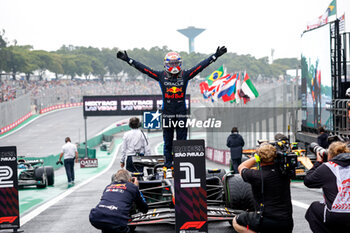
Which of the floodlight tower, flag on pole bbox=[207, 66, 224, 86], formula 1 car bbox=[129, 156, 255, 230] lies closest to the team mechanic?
formula 1 car bbox=[129, 156, 255, 230]

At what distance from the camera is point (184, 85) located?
8594 millimetres

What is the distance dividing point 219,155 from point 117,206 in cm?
2586

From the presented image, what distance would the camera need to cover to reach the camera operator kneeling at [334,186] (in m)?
5.43

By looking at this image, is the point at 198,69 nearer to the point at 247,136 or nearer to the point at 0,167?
the point at 0,167

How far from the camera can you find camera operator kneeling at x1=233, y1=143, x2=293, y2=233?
18.8 feet

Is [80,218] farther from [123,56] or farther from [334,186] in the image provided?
[334,186]

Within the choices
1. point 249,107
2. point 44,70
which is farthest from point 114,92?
point 249,107

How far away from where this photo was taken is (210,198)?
320 inches

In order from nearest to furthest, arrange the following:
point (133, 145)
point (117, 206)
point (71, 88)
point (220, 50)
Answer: point (117, 206) → point (220, 50) → point (133, 145) → point (71, 88)

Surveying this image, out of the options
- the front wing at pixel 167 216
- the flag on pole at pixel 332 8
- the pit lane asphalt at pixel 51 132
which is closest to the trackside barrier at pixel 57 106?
the pit lane asphalt at pixel 51 132

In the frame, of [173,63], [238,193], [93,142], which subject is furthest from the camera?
[93,142]

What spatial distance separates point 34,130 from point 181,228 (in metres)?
55.7

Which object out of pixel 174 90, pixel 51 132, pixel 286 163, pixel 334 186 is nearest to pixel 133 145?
pixel 174 90

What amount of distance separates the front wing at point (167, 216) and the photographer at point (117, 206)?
200mm
